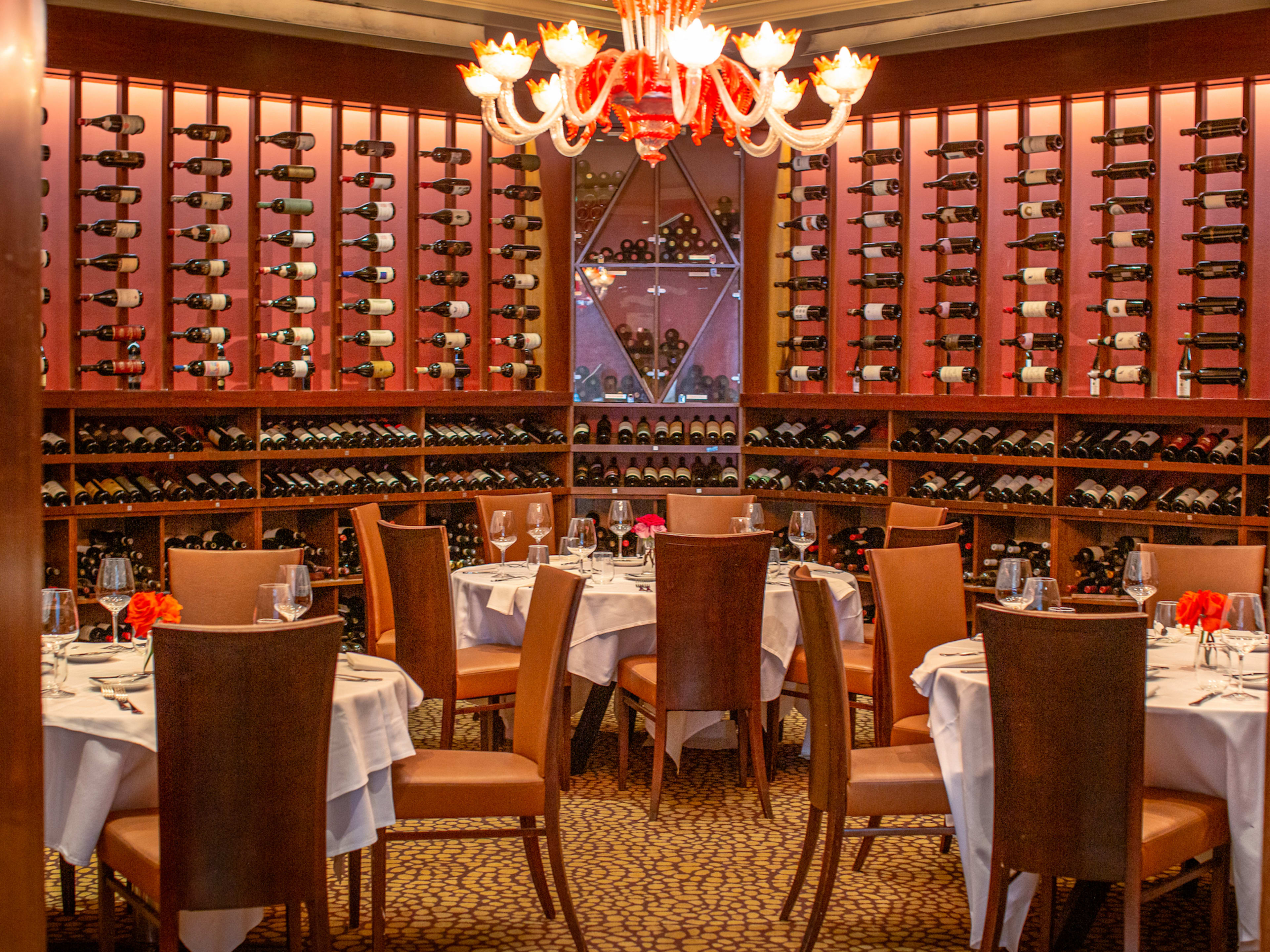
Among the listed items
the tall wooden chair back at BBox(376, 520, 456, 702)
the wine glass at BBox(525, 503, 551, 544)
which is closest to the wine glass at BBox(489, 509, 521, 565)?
the wine glass at BBox(525, 503, 551, 544)

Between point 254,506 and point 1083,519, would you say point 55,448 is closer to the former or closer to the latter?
point 254,506

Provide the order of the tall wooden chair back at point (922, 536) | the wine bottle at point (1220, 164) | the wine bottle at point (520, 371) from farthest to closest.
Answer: the wine bottle at point (520, 371) < the wine bottle at point (1220, 164) < the tall wooden chair back at point (922, 536)

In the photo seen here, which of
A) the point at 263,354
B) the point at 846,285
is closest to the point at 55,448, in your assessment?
the point at 263,354

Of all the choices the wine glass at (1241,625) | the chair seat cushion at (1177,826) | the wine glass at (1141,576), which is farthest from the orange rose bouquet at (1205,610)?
the chair seat cushion at (1177,826)

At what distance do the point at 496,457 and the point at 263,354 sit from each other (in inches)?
59.8

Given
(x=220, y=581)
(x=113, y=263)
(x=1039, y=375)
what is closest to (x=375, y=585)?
(x=220, y=581)

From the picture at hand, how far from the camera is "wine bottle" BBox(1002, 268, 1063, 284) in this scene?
6777mm

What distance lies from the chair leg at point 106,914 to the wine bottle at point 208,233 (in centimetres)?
434

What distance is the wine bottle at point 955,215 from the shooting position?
702 cm

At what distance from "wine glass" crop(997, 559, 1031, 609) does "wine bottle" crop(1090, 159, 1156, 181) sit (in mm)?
3822

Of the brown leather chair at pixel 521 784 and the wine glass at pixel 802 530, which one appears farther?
the wine glass at pixel 802 530

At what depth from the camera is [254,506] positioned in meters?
6.62

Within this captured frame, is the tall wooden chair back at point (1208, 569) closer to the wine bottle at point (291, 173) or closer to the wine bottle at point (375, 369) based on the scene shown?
the wine bottle at point (375, 369)

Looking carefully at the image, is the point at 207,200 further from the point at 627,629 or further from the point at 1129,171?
the point at 1129,171
